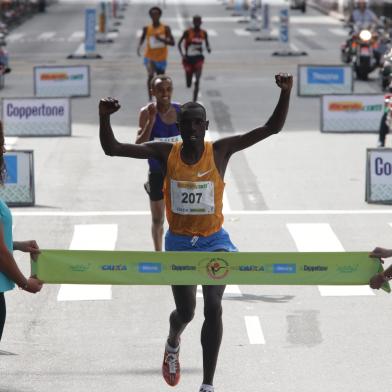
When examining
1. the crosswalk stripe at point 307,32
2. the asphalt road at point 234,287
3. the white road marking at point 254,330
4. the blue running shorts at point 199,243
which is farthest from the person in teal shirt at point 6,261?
the crosswalk stripe at point 307,32

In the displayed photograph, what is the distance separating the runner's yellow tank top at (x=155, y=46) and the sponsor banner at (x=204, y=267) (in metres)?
20.9

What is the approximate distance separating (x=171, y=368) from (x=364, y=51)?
26.8 metres

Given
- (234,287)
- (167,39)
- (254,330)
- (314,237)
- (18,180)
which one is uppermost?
(254,330)

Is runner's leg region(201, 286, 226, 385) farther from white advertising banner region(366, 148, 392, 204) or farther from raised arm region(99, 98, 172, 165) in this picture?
white advertising banner region(366, 148, 392, 204)

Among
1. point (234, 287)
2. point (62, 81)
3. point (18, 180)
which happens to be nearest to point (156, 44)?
point (62, 81)

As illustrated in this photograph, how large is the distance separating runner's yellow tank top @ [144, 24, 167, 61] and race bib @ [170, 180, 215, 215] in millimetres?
20871

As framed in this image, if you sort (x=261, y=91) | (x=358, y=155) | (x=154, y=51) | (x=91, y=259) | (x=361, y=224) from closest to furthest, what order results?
1. (x=91, y=259)
2. (x=361, y=224)
3. (x=358, y=155)
4. (x=154, y=51)
5. (x=261, y=91)

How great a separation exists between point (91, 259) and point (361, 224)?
8.02 m

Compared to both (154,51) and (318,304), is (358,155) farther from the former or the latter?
(318,304)

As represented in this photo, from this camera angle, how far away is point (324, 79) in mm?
32812

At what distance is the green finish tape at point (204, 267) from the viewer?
30.2 ft

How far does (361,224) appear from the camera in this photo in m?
16.9

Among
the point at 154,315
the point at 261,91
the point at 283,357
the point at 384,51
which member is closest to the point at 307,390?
the point at 283,357

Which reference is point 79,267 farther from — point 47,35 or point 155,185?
point 47,35
